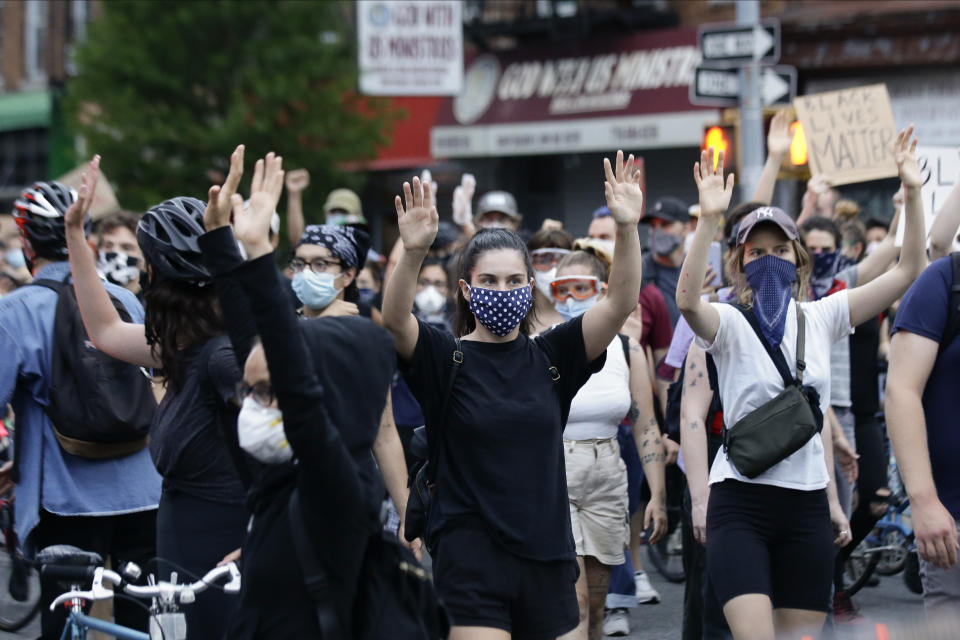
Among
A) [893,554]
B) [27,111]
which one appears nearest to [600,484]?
[893,554]

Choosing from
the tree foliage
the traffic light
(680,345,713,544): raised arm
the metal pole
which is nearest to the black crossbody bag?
(680,345,713,544): raised arm

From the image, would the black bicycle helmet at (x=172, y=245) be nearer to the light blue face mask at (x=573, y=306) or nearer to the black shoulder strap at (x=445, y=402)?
the black shoulder strap at (x=445, y=402)

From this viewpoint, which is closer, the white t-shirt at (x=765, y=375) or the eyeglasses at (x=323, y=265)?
the white t-shirt at (x=765, y=375)

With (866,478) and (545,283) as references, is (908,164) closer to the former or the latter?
(545,283)

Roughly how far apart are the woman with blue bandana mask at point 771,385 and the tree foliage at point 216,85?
17.1 m

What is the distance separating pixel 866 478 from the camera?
7.59 m

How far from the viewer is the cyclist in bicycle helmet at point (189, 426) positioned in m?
3.97

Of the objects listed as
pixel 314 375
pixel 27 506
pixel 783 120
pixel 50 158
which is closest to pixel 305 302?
pixel 27 506

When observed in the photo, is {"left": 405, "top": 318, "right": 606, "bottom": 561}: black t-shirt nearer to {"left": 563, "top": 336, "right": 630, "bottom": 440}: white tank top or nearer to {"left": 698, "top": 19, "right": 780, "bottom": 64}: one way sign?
{"left": 563, "top": 336, "right": 630, "bottom": 440}: white tank top

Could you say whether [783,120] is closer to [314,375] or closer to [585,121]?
[314,375]

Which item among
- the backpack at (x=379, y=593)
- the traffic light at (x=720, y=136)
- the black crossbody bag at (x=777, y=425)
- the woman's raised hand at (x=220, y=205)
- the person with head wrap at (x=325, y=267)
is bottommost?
the backpack at (x=379, y=593)

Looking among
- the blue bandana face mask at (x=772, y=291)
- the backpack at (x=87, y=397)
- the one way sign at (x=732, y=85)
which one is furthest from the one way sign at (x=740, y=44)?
the backpack at (x=87, y=397)

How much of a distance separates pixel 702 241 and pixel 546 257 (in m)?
2.91

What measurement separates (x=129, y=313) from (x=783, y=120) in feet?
11.9
